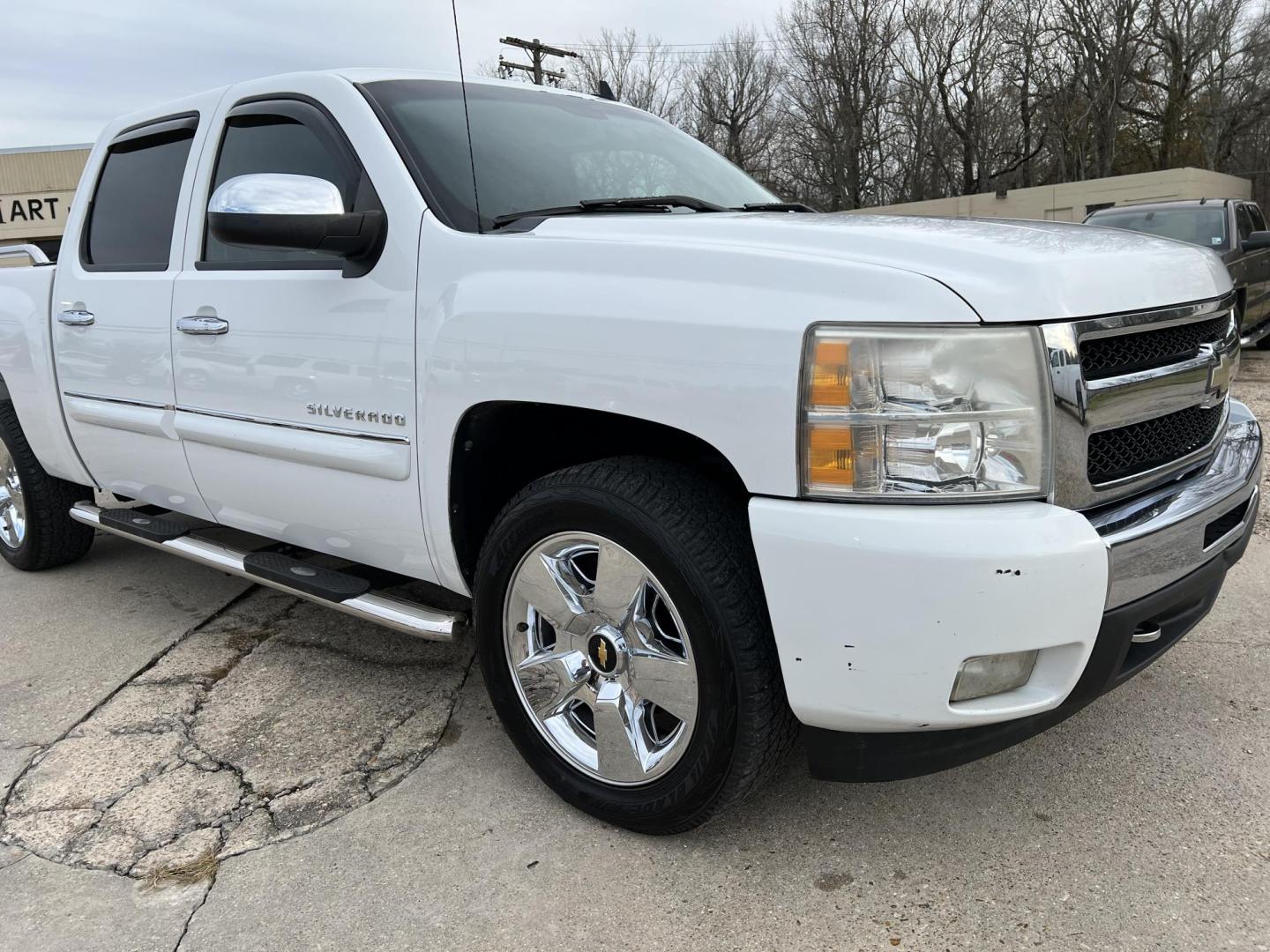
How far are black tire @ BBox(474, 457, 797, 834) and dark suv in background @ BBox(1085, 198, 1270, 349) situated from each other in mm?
7732

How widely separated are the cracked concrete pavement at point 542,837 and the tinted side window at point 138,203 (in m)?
1.52

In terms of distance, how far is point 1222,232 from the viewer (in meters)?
8.60

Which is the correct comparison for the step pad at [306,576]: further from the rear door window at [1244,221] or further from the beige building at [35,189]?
the beige building at [35,189]

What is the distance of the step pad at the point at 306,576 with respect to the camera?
9.06ft

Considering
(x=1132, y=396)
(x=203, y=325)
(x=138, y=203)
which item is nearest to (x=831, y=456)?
(x=1132, y=396)

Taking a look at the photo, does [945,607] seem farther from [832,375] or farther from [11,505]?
[11,505]

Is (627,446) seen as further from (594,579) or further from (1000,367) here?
(1000,367)

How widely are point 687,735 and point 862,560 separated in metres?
0.64

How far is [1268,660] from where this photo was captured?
9.73ft

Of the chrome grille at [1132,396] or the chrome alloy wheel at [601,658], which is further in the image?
the chrome alloy wheel at [601,658]

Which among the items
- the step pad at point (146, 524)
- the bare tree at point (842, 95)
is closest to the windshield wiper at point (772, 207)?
the step pad at point (146, 524)

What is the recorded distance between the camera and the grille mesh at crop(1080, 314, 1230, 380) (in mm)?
1813

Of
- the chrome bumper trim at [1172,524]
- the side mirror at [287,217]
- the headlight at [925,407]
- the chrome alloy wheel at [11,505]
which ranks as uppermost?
the side mirror at [287,217]

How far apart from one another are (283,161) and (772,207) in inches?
59.3
